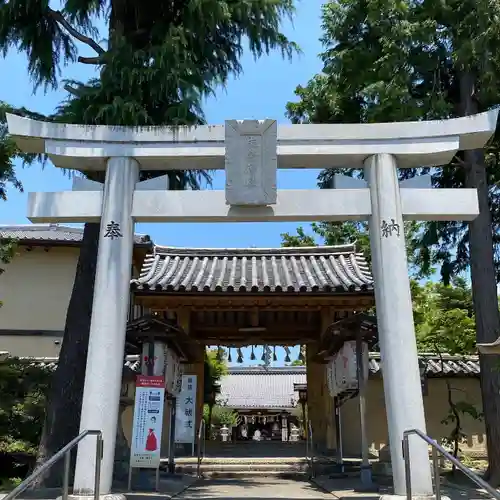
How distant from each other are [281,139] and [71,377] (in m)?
4.64

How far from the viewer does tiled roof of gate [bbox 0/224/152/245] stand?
1698cm

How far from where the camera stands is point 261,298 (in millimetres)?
12844

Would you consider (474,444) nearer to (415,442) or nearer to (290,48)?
(415,442)

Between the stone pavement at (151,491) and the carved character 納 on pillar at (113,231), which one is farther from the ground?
the carved character 納 on pillar at (113,231)

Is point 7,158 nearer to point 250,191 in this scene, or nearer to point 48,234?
point 250,191

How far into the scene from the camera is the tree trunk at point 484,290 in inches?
387

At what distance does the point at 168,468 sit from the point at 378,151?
7.52 metres

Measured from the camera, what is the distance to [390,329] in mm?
6781

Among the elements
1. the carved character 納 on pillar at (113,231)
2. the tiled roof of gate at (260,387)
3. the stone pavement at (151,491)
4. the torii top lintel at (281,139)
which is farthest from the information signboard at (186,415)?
the tiled roof of gate at (260,387)

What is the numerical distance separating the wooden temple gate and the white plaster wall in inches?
114

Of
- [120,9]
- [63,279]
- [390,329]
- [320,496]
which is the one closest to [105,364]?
[390,329]

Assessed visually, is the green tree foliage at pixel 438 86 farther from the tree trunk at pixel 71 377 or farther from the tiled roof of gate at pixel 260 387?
the tiled roof of gate at pixel 260 387

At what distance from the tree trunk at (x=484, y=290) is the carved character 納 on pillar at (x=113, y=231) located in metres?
6.55

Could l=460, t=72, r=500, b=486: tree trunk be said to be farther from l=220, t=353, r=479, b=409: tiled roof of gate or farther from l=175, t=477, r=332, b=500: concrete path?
l=220, t=353, r=479, b=409: tiled roof of gate
